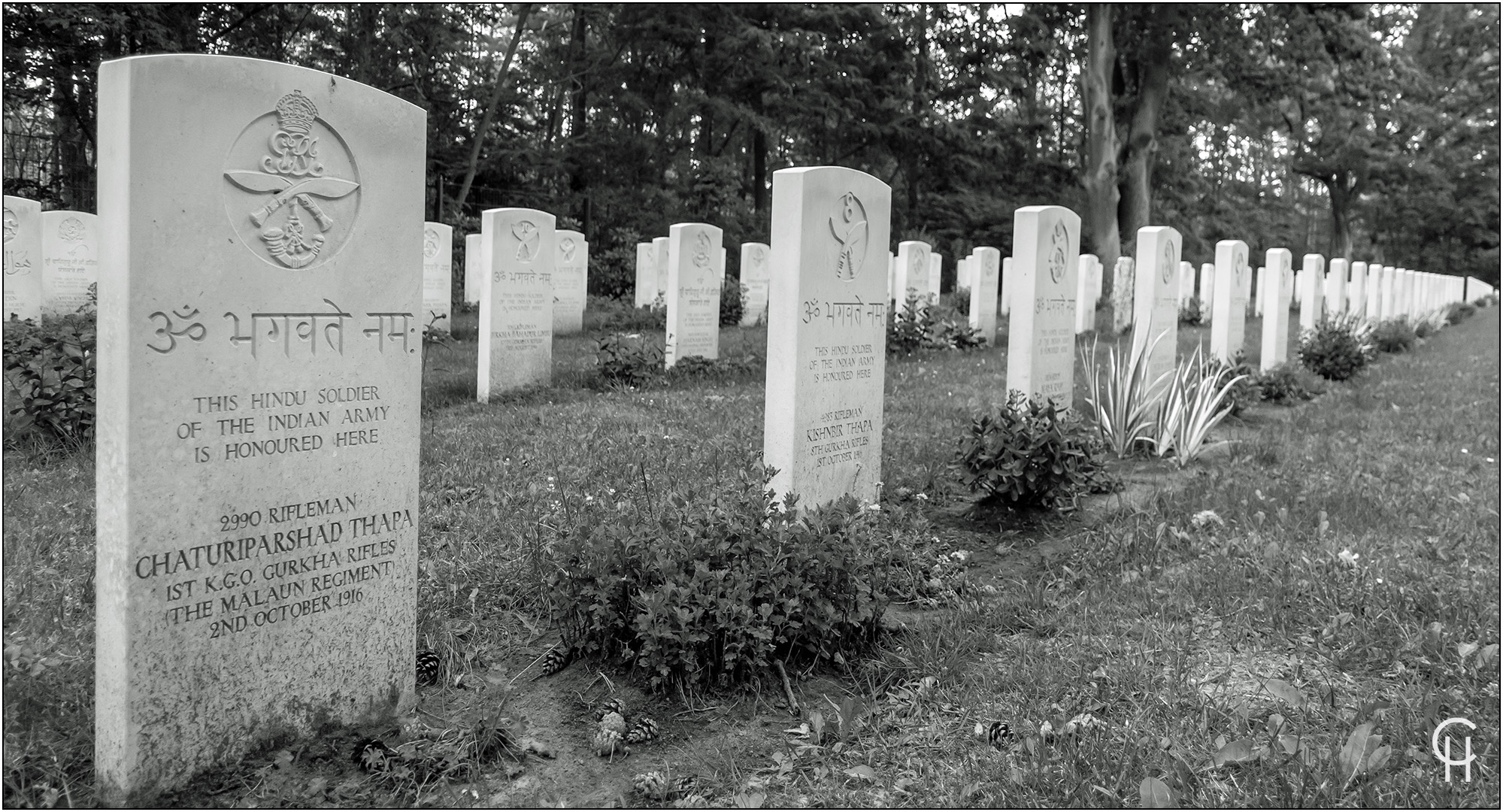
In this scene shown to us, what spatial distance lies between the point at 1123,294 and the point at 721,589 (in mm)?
19339

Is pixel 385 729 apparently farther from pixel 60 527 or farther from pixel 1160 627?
pixel 1160 627

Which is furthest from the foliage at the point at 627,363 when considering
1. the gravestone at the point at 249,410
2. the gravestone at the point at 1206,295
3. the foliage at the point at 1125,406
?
the gravestone at the point at 1206,295

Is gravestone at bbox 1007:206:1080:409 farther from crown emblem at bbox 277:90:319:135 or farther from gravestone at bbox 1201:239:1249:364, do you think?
gravestone at bbox 1201:239:1249:364

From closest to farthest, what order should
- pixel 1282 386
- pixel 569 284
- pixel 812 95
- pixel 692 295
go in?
pixel 1282 386, pixel 692 295, pixel 569 284, pixel 812 95

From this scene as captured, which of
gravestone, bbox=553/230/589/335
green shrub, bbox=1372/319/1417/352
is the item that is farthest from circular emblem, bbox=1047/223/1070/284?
green shrub, bbox=1372/319/1417/352

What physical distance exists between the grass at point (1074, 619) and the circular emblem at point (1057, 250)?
1.32 m

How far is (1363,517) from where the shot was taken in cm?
527

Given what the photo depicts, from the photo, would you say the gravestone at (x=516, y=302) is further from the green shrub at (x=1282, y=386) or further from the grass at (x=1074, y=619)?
the green shrub at (x=1282, y=386)

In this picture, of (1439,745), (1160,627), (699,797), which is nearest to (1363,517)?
(1160,627)

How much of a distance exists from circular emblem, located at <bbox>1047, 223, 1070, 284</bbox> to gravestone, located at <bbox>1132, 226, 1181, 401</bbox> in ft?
5.96

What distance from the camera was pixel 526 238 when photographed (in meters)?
9.29

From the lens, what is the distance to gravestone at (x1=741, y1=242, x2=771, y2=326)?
16656 mm

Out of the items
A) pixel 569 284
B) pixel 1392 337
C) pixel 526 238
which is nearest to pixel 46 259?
pixel 569 284

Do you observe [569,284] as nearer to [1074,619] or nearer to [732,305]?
[732,305]
